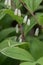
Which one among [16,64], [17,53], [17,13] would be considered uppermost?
[17,13]

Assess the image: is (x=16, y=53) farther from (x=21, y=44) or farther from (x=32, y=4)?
(x=32, y=4)

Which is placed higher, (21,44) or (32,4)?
(32,4)

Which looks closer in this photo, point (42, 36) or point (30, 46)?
point (30, 46)

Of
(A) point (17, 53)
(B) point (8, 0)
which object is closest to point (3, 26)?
(B) point (8, 0)

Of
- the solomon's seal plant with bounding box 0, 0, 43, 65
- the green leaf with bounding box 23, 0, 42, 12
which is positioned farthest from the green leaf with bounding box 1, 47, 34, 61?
the green leaf with bounding box 23, 0, 42, 12

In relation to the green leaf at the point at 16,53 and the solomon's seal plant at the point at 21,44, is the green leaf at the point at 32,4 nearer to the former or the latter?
the solomon's seal plant at the point at 21,44

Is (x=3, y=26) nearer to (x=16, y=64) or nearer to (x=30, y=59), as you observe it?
(x=16, y=64)

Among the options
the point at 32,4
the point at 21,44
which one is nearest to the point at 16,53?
the point at 21,44

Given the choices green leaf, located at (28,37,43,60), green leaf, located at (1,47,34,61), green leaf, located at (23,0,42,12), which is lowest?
green leaf, located at (28,37,43,60)

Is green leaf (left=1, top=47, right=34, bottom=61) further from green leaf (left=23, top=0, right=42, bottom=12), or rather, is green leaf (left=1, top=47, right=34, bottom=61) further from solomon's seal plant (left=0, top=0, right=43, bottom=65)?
green leaf (left=23, top=0, right=42, bottom=12)

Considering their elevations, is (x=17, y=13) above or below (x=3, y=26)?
above

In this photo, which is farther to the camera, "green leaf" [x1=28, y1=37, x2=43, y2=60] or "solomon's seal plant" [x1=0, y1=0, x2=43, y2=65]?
"green leaf" [x1=28, y1=37, x2=43, y2=60]
